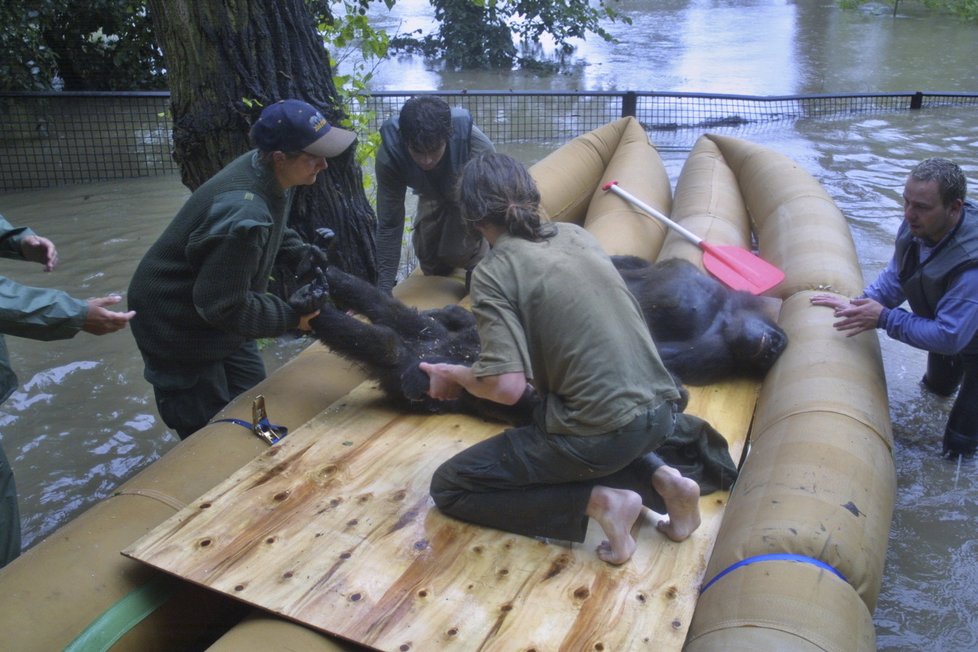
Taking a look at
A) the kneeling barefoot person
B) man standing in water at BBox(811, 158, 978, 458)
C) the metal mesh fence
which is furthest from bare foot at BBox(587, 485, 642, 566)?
the metal mesh fence

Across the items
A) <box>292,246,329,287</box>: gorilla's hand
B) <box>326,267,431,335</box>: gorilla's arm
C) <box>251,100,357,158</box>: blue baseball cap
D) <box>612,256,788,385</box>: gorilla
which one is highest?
<box>251,100,357,158</box>: blue baseball cap

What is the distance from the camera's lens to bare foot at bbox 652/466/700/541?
3.00 meters

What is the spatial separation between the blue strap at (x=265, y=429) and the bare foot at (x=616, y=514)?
61.1 inches

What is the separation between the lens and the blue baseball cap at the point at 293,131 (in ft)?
11.4

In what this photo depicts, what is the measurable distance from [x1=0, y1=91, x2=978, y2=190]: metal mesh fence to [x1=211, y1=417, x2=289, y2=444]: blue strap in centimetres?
567

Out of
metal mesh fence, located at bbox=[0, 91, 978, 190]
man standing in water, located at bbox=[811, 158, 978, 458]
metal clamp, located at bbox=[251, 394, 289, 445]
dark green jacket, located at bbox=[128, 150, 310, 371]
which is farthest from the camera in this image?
metal mesh fence, located at bbox=[0, 91, 978, 190]

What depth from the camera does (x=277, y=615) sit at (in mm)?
2826

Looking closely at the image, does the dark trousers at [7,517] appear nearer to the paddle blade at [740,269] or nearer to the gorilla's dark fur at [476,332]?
the gorilla's dark fur at [476,332]

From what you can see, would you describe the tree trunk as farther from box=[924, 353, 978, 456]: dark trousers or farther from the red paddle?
box=[924, 353, 978, 456]: dark trousers

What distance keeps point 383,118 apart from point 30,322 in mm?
6807

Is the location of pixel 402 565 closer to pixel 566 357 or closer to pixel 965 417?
pixel 566 357

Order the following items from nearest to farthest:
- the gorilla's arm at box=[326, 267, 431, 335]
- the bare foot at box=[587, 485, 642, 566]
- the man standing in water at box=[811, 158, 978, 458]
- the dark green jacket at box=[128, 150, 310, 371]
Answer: the bare foot at box=[587, 485, 642, 566]
the dark green jacket at box=[128, 150, 310, 371]
the man standing in water at box=[811, 158, 978, 458]
the gorilla's arm at box=[326, 267, 431, 335]

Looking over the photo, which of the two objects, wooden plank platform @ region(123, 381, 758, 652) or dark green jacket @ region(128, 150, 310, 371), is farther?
dark green jacket @ region(128, 150, 310, 371)

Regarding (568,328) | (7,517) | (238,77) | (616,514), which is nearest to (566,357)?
(568,328)
